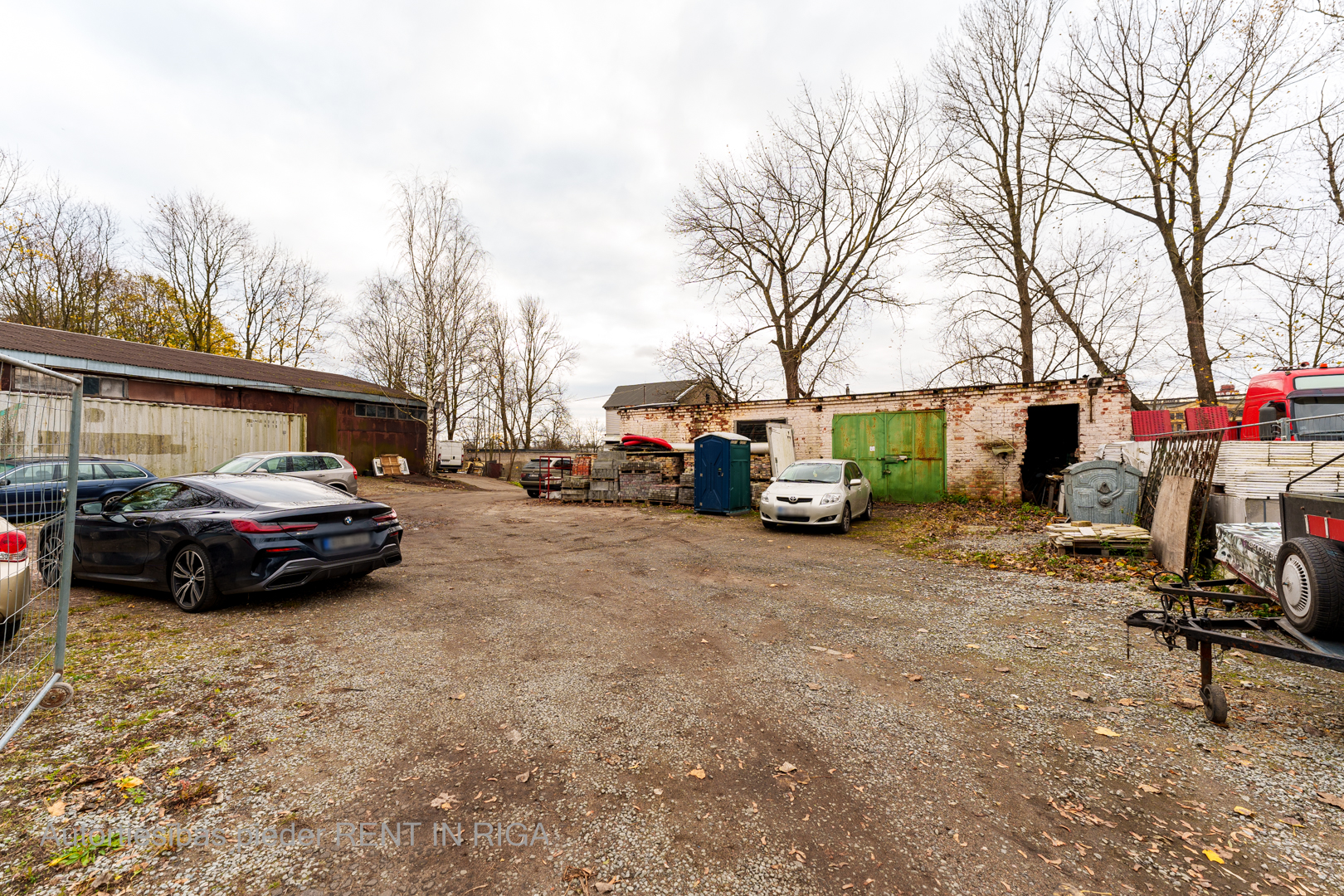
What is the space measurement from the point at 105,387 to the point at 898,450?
25.1 metres

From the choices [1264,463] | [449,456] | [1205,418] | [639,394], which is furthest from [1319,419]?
[639,394]

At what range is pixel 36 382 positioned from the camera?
300 cm

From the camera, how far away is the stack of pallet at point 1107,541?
25.2ft

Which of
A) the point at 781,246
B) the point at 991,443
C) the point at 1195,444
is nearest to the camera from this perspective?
the point at 1195,444

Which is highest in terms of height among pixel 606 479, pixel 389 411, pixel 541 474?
pixel 389 411

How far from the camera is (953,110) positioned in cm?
2020

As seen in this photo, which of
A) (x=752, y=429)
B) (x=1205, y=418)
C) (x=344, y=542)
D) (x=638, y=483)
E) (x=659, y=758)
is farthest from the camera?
(x=752, y=429)

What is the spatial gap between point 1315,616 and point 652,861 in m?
3.56

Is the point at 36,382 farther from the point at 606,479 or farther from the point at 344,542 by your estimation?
the point at 606,479

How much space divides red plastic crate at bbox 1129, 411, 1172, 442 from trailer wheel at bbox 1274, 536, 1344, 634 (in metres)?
11.5

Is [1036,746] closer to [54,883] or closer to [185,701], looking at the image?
[54,883]

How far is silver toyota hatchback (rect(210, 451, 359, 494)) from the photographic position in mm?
12211

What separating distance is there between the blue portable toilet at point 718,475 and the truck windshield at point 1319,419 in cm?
954

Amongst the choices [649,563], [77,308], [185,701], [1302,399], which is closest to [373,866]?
[185,701]
